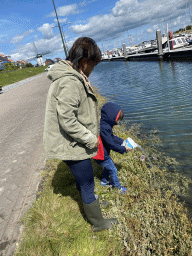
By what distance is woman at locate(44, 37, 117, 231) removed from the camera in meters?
1.72

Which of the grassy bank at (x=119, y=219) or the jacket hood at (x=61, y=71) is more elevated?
the jacket hood at (x=61, y=71)

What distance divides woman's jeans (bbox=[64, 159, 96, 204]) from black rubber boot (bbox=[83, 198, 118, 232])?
0.08 meters

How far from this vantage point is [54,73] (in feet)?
5.69

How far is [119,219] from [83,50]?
2.22 metres

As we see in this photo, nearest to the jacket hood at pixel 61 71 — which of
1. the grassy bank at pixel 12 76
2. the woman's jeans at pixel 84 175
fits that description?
the woman's jeans at pixel 84 175

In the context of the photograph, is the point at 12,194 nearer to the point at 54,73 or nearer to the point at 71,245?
the point at 71,245

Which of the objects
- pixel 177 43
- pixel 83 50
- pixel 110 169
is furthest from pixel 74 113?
pixel 177 43

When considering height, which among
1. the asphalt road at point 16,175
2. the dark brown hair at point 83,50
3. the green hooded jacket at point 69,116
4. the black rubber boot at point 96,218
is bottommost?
A: the asphalt road at point 16,175

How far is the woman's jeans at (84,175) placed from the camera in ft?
6.80

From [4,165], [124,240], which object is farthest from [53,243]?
[4,165]

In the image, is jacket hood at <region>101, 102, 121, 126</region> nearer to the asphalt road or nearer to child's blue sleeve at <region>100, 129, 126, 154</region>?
child's blue sleeve at <region>100, 129, 126, 154</region>

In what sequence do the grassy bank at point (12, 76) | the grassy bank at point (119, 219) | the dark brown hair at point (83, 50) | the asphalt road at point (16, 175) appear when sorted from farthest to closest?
1. the grassy bank at point (12, 76)
2. the asphalt road at point (16, 175)
3. the grassy bank at point (119, 219)
4. the dark brown hair at point (83, 50)

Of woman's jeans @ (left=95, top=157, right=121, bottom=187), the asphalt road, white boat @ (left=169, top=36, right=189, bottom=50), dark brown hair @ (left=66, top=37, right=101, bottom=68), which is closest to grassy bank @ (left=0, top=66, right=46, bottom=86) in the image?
white boat @ (left=169, top=36, right=189, bottom=50)

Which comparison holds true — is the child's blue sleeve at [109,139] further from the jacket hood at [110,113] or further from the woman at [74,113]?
the woman at [74,113]
